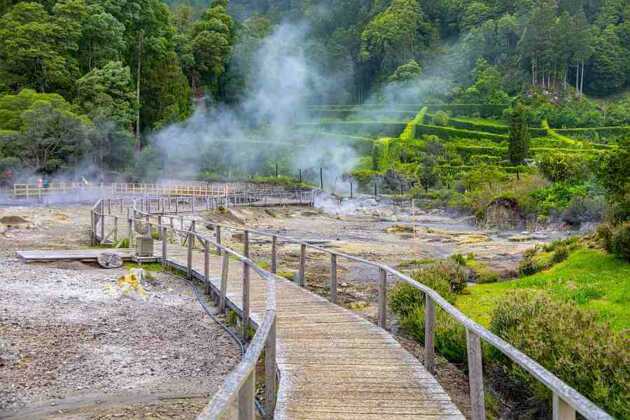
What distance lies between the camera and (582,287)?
1120 centimetres

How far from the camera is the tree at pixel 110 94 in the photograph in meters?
46.4

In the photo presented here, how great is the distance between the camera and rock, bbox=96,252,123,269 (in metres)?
14.4

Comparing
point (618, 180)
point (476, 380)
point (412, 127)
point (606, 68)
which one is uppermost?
point (606, 68)

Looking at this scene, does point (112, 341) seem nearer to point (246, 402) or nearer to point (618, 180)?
point (246, 402)

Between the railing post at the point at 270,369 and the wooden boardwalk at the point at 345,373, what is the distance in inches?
3.7

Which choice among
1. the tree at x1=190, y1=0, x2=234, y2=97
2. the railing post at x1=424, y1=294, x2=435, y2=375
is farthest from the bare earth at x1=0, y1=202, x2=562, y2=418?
the tree at x1=190, y1=0, x2=234, y2=97

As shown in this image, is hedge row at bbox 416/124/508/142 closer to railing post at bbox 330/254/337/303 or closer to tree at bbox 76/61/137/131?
tree at bbox 76/61/137/131

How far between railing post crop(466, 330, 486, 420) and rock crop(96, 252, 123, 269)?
36.7 feet

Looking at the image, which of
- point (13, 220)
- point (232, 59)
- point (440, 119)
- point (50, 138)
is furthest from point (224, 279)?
point (232, 59)

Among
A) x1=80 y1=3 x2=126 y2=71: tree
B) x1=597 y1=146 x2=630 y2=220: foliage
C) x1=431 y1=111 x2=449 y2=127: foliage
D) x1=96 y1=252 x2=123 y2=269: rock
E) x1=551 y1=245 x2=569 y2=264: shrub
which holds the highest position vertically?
x1=80 y1=3 x2=126 y2=71: tree

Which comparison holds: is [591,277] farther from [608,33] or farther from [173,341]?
[608,33]

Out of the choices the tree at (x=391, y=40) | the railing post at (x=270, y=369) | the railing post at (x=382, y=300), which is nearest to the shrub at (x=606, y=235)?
the railing post at (x=382, y=300)

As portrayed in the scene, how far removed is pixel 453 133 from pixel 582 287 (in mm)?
61709

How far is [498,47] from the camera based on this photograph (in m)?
110
